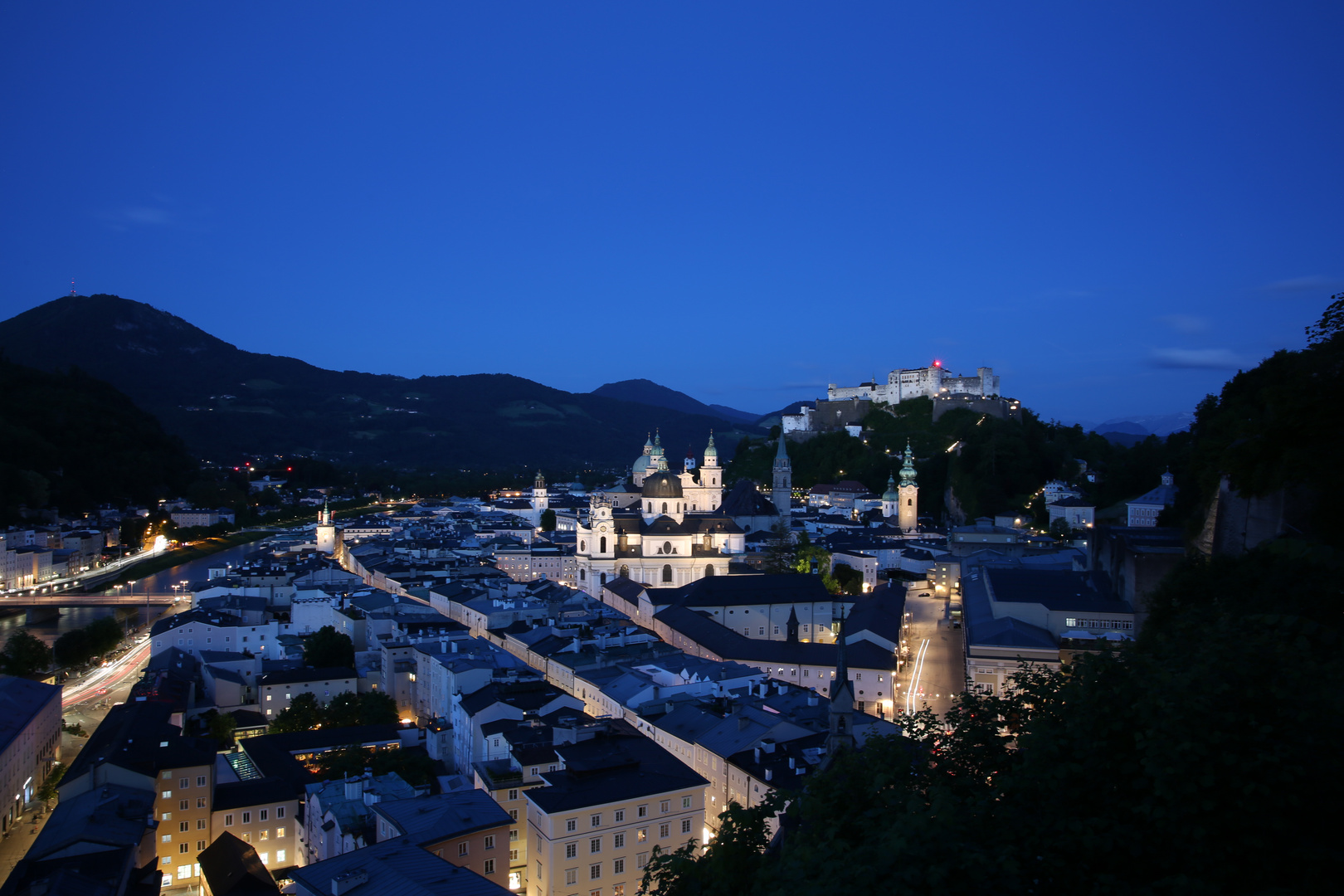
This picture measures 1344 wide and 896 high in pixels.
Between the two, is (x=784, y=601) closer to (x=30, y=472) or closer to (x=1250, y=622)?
(x=1250, y=622)

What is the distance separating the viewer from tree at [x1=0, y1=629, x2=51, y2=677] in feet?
95.6

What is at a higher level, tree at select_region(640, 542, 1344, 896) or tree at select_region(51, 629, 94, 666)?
tree at select_region(640, 542, 1344, 896)

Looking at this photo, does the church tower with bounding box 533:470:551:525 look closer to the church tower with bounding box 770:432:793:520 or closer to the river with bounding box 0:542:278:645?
the river with bounding box 0:542:278:645

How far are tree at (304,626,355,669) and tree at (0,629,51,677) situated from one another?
8.78m

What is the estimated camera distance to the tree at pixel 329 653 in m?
28.0

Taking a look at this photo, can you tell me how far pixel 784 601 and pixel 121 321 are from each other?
140m

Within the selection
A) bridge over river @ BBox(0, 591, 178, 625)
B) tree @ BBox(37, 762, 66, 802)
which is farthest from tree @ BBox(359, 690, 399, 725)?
bridge over river @ BBox(0, 591, 178, 625)

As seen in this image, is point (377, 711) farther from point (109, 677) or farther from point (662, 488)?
point (662, 488)

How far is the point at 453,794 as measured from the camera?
15.0m

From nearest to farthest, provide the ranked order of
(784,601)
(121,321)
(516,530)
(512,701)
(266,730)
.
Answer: (512,701) < (266,730) < (784,601) < (516,530) < (121,321)

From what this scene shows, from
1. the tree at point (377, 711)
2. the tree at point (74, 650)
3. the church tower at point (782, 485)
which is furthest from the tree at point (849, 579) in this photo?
the tree at point (74, 650)

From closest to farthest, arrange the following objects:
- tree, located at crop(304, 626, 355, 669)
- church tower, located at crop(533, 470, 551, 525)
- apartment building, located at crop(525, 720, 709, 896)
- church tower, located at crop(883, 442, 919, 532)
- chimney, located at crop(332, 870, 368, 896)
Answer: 1. chimney, located at crop(332, 870, 368, 896)
2. apartment building, located at crop(525, 720, 709, 896)
3. tree, located at crop(304, 626, 355, 669)
4. church tower, located at crop(883, 442, 919, 532)
5. church tower, located at crop(533, 470, 551, 525)

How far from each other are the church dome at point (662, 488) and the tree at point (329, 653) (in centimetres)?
1904

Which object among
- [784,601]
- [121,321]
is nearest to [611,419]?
[121,321]
